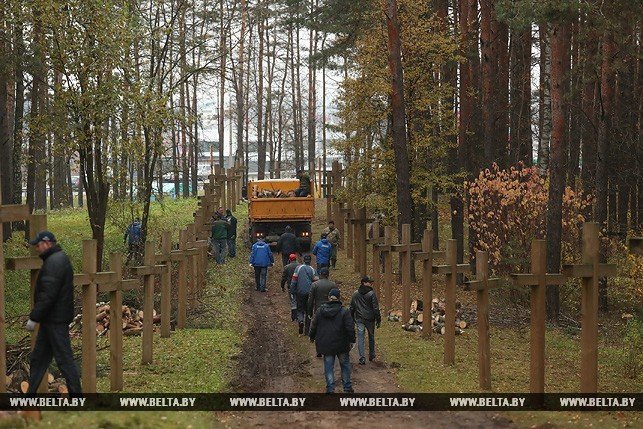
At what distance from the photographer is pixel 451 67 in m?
31.6

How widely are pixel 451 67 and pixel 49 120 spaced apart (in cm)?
1331

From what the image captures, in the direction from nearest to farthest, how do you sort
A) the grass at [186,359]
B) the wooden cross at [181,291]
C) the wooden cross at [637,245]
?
1. the grass at [186,359]
2. the wooden cross at [637,245]
3. the wooden cross at [181,291]

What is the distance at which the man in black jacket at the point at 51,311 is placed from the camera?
34.9ft

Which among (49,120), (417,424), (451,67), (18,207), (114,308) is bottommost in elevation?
(417,424)

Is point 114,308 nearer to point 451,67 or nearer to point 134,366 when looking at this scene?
point 134,366

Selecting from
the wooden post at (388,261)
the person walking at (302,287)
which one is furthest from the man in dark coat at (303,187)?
the person walking at (302,287)

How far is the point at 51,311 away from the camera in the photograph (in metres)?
10.8

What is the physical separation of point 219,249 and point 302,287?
1065cm

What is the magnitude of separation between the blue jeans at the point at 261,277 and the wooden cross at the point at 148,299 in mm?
9538

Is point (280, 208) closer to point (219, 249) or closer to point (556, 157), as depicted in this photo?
point (219, 249)

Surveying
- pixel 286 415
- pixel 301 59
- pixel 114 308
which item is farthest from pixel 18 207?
pixel 301 59

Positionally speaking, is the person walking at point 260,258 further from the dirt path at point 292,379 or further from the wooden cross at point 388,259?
the wooden cross at point 388,259

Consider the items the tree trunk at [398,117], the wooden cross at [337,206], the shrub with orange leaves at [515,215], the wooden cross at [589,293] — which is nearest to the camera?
the wooden cross at [589,293]

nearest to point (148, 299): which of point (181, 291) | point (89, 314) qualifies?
point (181, 291)
